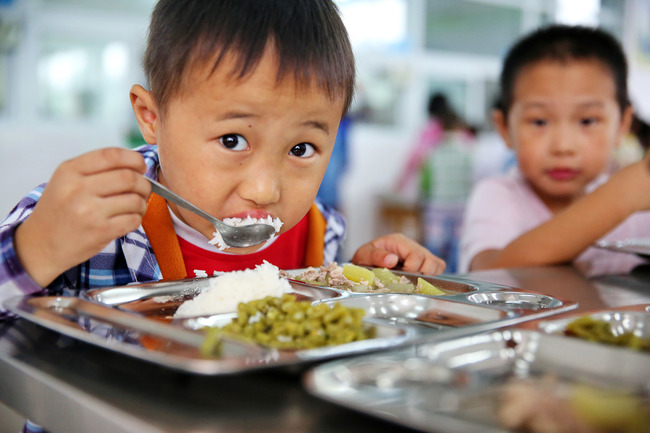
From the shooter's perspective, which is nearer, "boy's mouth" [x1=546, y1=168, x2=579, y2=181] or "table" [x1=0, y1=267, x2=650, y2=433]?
"table" [x1=0, y1=267, x2=650, y2=433]

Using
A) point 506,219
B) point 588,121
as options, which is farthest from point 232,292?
point 588,121

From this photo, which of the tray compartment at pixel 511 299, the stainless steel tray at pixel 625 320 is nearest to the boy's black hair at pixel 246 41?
the tray compartment at pixel 511 299

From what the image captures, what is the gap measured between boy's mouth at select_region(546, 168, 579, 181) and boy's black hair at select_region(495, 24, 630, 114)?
316 mm

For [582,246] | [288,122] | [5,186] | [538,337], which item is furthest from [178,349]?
[5,186]

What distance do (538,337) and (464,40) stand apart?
7.41m

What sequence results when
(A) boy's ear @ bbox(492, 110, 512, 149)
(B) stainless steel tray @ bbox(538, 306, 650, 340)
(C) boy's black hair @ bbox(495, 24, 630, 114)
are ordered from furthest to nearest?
(A) boy's ear @ bbox(492, 110, 512, 149) < (C) boy's black hair @ bbox(495, 24, 630, 114) < (B) stainless steel tray @ bbox(538, 306, 650, 340)

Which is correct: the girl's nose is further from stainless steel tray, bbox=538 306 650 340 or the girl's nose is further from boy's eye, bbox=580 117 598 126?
boy's eye, bbox=580 117 598 126

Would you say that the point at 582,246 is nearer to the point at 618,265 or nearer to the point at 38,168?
the point at 618,265

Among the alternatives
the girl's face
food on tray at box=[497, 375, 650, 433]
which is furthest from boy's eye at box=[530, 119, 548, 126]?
food on tray at box=[497, 375, 650, 433]

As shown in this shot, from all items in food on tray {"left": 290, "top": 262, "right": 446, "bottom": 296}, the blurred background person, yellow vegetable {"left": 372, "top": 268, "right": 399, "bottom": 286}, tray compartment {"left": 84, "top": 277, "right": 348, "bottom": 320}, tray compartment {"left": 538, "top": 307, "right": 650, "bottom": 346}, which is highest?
tray compartment {"left": 538, "top": 307, "right": 650, "bottom": 346}

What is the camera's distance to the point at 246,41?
1028mm

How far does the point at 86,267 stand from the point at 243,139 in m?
0.34

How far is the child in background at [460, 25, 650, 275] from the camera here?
193cm

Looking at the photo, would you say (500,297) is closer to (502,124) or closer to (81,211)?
(81,211)
